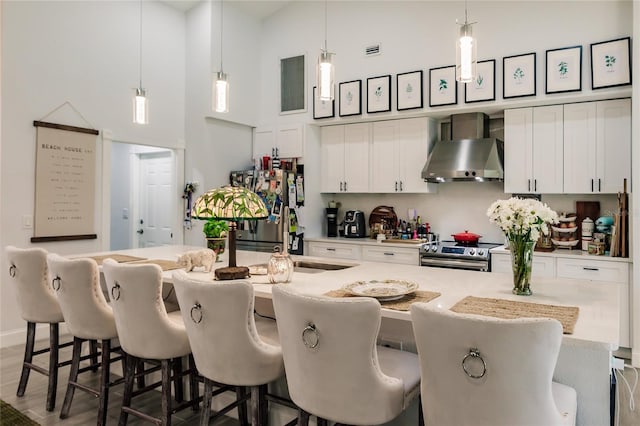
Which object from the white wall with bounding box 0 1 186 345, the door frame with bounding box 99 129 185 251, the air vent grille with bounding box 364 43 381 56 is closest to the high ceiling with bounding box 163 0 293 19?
the white wall with bounding box 0 1 186 345

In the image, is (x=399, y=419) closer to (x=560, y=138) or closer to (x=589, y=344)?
(x=589, y=344)

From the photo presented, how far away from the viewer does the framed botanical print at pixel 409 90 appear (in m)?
4.93

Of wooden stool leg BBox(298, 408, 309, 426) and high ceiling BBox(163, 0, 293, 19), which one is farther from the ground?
high ceiling BBox(163, 0, 293, 19)

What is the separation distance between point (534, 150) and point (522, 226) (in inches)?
108

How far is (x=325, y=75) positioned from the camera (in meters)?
2.66

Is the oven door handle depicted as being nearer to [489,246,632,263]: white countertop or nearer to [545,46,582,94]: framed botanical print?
[489,246,632,263]: white countertop

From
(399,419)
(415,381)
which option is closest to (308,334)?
(415,381)

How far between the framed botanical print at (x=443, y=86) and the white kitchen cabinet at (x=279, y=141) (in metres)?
1.70

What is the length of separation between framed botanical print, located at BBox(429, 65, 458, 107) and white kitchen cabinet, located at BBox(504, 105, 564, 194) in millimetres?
578

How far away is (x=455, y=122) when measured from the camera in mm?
4875

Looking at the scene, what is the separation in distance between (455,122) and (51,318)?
4.14m

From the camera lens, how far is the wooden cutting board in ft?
14.2

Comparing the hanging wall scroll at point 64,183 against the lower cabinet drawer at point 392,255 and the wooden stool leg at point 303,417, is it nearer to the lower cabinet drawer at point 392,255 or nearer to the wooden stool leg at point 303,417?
the lower cabinet drawer at point 392,255

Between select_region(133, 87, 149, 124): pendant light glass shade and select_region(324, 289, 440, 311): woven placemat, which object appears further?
select_region(133, 87, 149, 124): pendant light glass shade
